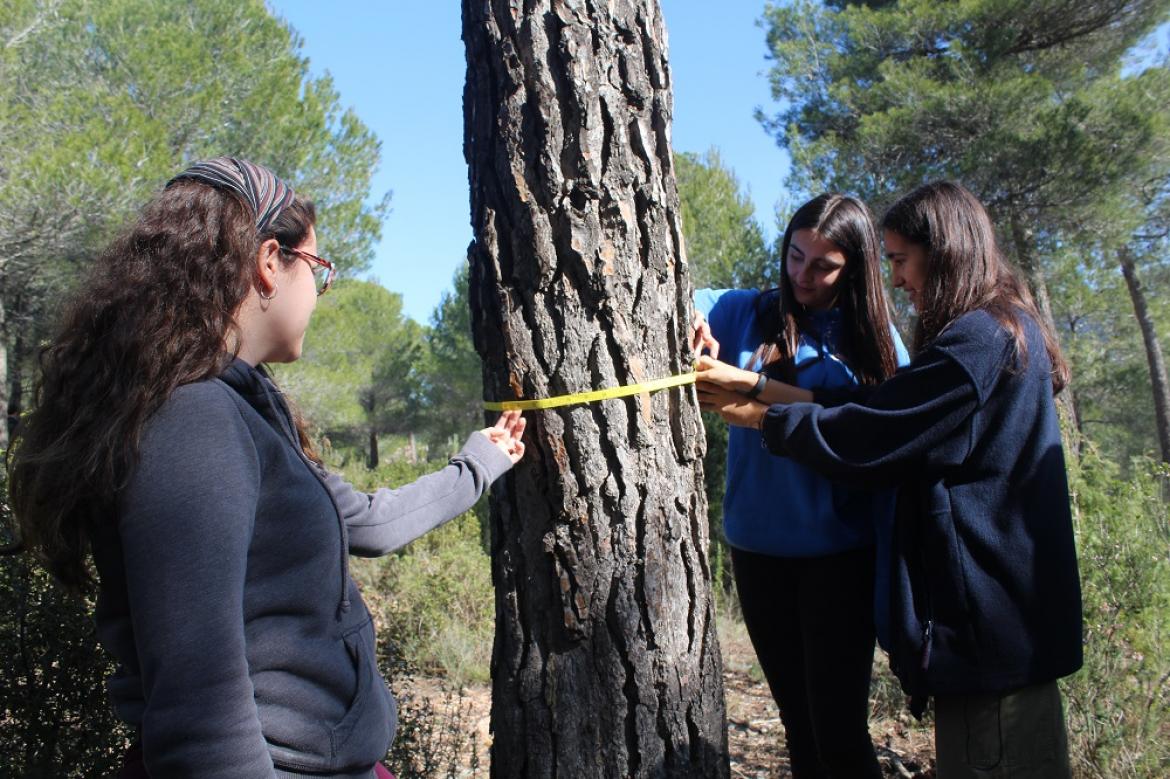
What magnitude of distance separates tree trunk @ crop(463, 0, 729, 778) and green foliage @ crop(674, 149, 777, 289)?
702 cm

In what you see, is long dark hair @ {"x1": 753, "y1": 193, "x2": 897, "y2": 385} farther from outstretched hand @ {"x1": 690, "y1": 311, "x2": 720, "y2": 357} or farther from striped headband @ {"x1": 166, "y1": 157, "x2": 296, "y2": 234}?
striped headband @ {"x1": 166, "y1": 157, "x2": 296, "y2": 234}

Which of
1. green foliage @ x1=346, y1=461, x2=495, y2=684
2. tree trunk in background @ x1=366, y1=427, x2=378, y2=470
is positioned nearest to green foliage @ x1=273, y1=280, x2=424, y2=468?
tree trunk in background @ x1=366, y1=427, x2=378, y2=470

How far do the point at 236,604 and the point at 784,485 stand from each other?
4.69ft

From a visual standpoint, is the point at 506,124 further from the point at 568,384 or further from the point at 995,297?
the point at 995,297

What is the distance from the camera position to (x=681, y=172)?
12266mm

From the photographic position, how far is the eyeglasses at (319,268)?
1291mm

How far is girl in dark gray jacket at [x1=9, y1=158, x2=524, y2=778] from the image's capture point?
984 mm

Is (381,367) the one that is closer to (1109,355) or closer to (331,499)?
(1109,355)

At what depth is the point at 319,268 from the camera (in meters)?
1.37

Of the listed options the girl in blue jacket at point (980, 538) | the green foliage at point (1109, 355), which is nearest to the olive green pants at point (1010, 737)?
the girl in blue jacket at point (980, 538)

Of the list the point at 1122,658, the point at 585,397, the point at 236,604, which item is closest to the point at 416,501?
the point at 585,397

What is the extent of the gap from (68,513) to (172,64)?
10.8m

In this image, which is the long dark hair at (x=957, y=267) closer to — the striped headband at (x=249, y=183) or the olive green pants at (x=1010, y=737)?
the olive green pants at (x=1010, y=737)

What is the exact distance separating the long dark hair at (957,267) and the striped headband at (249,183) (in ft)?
4.19
